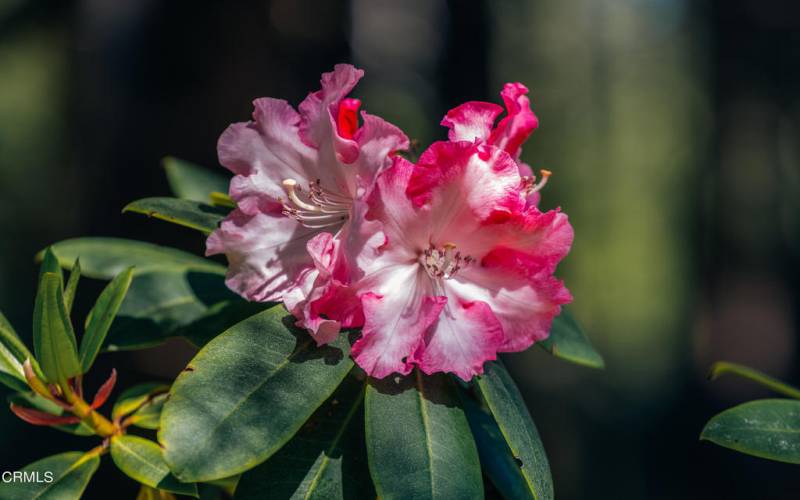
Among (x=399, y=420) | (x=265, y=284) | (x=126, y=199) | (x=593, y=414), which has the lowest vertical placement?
(x=593, y=414)

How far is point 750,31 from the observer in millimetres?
4820

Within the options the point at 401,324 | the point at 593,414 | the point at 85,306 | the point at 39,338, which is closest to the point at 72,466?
the point at 39,338

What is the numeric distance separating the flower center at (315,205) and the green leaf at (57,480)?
0.38 m

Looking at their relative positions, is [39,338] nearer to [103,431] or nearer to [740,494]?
[103,431]

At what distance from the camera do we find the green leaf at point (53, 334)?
2.50 feet

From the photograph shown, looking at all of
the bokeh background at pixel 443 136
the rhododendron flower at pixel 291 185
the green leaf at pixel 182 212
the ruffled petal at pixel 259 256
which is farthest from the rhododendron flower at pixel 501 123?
the bokeh background at pixel 443 136

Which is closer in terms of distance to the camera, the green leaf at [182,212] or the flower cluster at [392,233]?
the flower cluster at [392,233]

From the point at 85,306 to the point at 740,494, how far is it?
4.40 meters

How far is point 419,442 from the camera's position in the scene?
Result: 0.77 meters

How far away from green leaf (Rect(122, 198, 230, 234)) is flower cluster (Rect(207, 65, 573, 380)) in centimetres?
6

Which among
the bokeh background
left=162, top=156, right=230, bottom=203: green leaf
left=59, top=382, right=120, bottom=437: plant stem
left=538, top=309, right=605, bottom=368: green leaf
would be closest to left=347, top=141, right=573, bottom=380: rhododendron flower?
left=538, top=309, right=605, bottom=368: green leaf

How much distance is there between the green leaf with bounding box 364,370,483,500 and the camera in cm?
72

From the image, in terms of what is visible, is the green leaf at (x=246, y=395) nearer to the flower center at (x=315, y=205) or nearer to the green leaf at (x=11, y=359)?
the flower center at (x=315, y=205)

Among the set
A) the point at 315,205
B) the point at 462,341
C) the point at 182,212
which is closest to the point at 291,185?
the point at 315,205
